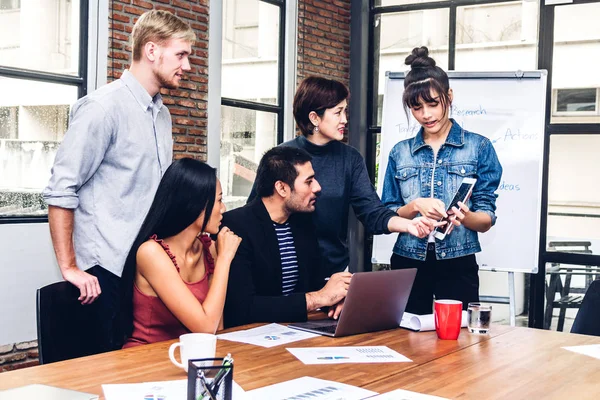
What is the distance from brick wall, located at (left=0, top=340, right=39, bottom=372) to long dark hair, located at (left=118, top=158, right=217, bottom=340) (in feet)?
6.61

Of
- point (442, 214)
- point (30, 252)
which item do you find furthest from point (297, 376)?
point (30, 252)

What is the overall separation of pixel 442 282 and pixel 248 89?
319 cm

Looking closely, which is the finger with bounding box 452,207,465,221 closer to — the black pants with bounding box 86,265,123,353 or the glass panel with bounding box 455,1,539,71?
the black pants with bounding box 86,265,123,353

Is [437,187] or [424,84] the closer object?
[424,84]

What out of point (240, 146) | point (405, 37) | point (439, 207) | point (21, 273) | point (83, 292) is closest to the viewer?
point (83, 292)

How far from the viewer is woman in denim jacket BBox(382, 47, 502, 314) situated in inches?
116

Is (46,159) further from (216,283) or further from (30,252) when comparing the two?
(216,283)

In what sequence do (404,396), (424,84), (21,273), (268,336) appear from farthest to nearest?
(21,273)
(424,84)
(268,336)
(404,396)

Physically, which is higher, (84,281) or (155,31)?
(155,31)

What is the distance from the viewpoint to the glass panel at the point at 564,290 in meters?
5.33

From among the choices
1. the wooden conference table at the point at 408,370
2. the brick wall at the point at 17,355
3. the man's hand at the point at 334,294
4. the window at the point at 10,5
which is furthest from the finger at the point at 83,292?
the window at the point at 10,5

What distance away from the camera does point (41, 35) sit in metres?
4.19

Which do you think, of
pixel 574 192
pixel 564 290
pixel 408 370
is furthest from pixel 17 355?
pixel 574 192

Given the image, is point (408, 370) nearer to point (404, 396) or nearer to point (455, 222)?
point (404, 396)
